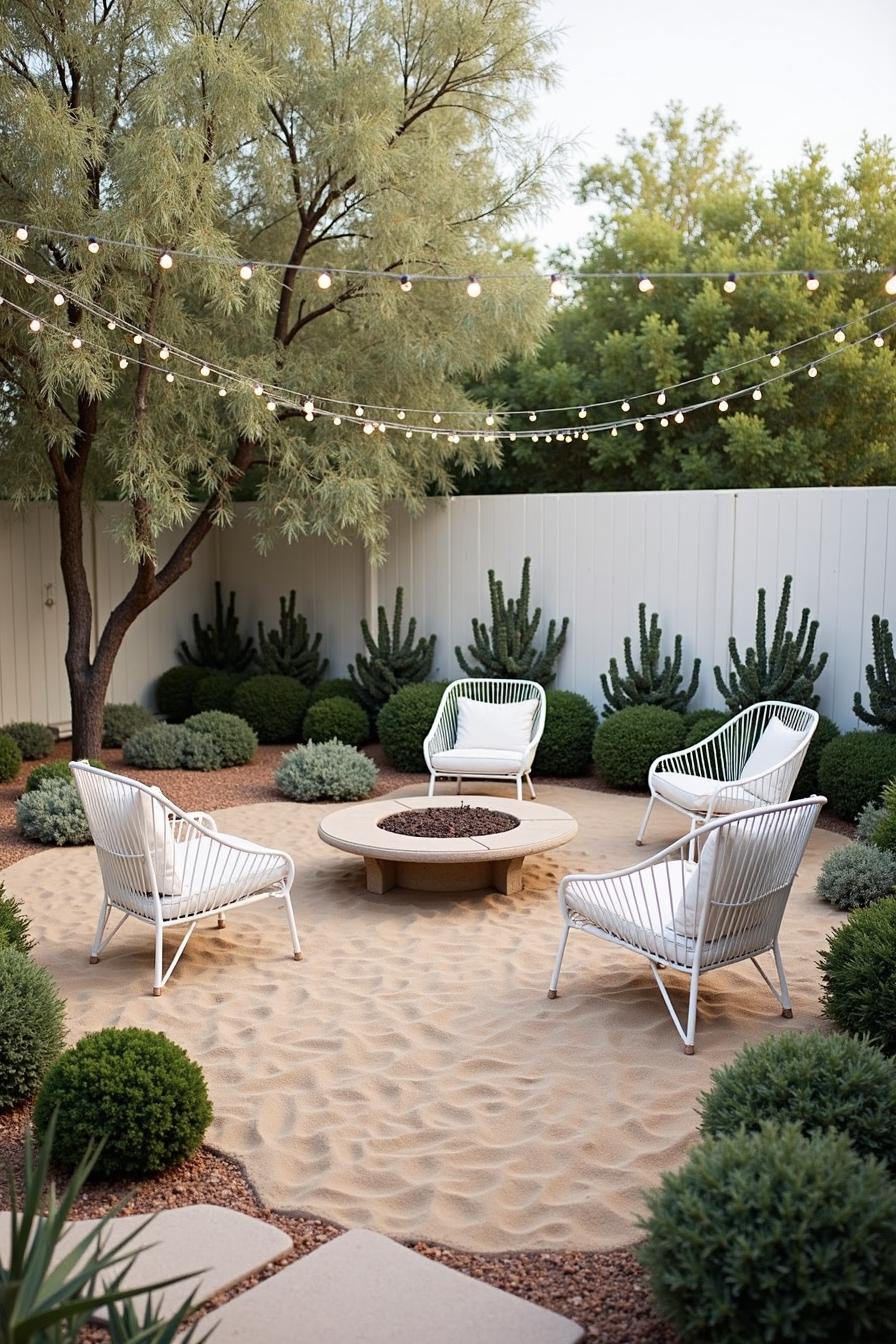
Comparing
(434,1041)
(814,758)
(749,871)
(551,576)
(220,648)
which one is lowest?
(434,1041)

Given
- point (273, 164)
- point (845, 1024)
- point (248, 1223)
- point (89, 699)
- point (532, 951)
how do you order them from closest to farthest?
point (248, 1223), point (845, 1024), point (532, 951), point (273, 164), point (89, 699)

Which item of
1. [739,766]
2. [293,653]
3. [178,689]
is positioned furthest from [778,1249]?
[178,689]

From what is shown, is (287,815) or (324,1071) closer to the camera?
(324,1071)

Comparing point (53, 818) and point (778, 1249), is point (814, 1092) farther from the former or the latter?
point (53, 818)

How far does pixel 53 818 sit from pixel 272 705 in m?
3.50

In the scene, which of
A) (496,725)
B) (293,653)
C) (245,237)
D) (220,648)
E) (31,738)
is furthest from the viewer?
(220,648)

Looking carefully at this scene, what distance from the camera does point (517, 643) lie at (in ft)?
34.2

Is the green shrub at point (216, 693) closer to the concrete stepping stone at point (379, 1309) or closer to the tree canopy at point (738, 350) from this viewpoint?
the tree canopy at point (738, 350)

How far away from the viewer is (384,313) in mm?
9242

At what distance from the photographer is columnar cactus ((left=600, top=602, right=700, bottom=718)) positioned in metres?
9.62

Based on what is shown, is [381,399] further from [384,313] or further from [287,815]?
[287,815]

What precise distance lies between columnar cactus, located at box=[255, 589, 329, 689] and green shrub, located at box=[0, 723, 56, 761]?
88.7 inches

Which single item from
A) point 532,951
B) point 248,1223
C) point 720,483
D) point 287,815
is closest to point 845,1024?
point 532,951

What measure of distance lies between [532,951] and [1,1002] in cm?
256
